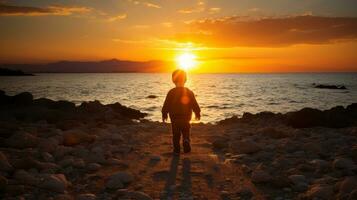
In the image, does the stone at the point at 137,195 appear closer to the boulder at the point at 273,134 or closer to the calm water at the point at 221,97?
the boulder at the point at 273,134

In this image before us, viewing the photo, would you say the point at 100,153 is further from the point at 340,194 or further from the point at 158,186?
the point at 340,194

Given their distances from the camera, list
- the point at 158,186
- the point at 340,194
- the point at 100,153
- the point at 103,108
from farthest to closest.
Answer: the point at 103,108 → the point at 100,153 → the point at 158,186 → the point at 340,194

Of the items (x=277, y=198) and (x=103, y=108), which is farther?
(x=103, y=108)

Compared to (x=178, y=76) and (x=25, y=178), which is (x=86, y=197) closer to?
(x=25, y=178)

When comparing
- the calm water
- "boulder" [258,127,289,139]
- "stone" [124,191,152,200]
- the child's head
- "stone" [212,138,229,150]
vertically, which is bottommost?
the calm water

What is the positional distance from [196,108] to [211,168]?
7.68ft

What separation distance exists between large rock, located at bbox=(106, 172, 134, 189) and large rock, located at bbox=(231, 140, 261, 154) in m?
3.17

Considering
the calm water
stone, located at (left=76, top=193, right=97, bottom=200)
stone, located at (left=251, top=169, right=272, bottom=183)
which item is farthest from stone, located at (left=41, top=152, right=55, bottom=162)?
the calm water

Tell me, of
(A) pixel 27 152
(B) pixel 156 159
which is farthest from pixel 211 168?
(A) pixel 27 152

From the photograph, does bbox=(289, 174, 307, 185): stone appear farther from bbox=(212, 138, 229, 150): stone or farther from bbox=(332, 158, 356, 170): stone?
bbox=(212, 138, 229, 150): stone

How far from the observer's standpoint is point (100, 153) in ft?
24.7

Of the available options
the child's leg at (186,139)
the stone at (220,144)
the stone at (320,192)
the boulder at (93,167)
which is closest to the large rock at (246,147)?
the stone at (220,144)

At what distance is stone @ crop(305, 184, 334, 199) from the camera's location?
16.1ft

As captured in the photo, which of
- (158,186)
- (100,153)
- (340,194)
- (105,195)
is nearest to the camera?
(340,194)
